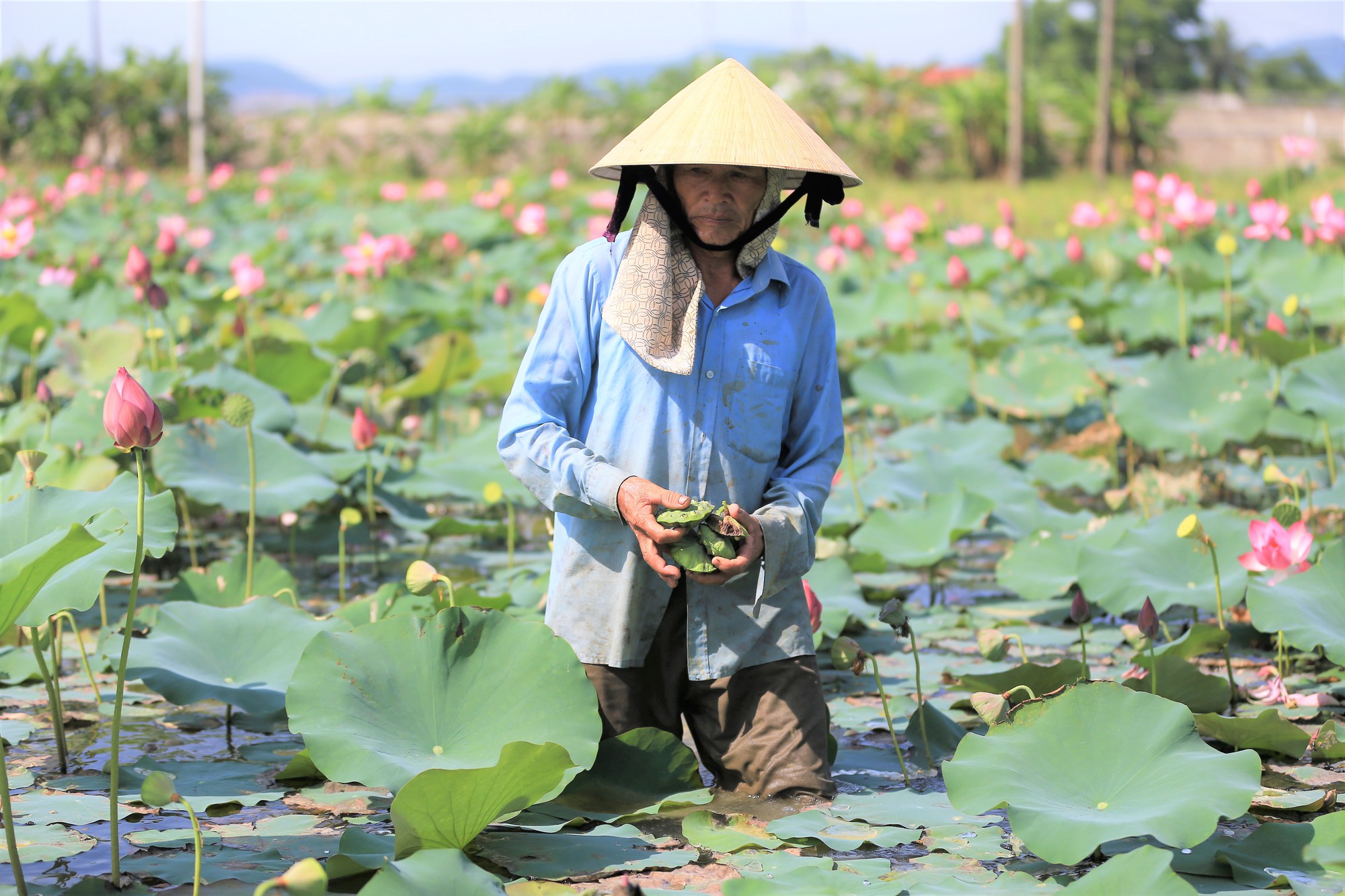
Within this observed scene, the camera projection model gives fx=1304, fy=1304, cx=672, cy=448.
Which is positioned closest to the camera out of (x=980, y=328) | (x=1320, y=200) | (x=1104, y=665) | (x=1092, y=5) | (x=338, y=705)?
(x=338, y=705)

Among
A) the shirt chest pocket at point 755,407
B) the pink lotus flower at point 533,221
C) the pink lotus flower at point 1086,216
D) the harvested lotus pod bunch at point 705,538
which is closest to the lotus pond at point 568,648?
the harvested lotus pod bunch at point 705,538

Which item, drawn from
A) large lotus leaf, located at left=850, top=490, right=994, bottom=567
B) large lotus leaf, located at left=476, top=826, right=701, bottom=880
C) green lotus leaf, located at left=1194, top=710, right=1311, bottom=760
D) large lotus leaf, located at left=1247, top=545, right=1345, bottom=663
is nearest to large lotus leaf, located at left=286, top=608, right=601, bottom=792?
large lotus leaf, located at left=476, top=826, right=701, bottom=880

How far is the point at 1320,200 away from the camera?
585cm

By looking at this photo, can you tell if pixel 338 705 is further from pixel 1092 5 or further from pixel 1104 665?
pixel 1092 5

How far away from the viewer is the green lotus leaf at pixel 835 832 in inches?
81.5

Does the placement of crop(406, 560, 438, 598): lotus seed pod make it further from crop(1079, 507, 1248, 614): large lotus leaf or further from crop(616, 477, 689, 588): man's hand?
crop(1079, 507, 1248, 614): large lotus leaf

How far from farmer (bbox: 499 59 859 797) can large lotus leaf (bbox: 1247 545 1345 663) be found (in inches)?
35.9

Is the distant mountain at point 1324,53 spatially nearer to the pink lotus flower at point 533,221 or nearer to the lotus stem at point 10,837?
the pink lotus flower at point 533,221

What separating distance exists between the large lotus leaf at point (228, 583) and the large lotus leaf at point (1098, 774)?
1.74 meters

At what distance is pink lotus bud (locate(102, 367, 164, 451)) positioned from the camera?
185 cm

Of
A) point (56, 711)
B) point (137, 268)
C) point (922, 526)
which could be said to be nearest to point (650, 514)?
point (56, 711)

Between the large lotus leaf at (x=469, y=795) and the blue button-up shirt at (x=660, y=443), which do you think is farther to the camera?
the blue button-up shirt at (x=660, y=443)

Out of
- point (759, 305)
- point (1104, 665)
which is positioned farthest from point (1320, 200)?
point (759, 305)

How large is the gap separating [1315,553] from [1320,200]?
129 inches
